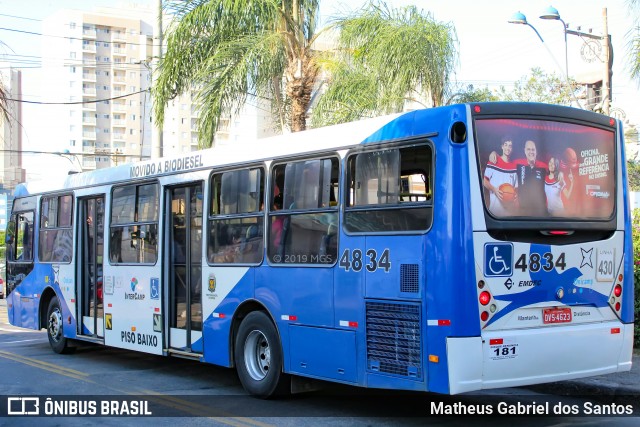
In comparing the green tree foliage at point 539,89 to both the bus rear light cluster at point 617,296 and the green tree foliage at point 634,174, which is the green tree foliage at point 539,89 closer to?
the green tree foliage at point 634,174

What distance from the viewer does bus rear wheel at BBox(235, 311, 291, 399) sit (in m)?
9.60

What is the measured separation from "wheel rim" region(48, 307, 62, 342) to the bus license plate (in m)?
9.93

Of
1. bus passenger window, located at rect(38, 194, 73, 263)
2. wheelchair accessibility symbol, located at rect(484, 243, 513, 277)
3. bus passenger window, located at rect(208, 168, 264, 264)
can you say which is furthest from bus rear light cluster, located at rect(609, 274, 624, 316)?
bus passenger window, located at rect(38, 194, 73, 263)

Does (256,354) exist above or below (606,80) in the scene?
below

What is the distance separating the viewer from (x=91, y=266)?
1412 centimetres

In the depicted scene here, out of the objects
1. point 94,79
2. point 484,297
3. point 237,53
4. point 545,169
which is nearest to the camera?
point 484,297

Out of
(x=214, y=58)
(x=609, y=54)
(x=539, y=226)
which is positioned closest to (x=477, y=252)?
(x=539, y=226)

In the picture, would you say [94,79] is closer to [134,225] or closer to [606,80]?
[606,80]

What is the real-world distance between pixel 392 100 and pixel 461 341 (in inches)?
412

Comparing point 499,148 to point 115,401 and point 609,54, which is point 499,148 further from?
point 609,54

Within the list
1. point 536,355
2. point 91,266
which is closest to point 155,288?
point 91,266

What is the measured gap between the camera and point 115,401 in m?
9.93

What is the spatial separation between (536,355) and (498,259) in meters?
1.00

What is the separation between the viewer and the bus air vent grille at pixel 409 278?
7650mm
